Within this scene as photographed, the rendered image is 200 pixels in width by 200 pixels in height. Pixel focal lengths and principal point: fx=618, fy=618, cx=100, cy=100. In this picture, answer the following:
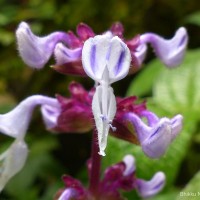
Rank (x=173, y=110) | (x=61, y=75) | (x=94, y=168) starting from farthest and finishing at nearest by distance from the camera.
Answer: (x=61, y=75), (x=173, y=110), (x=94, y=168)

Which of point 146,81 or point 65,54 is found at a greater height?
point 65,54

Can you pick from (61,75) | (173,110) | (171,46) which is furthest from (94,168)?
(61,75)

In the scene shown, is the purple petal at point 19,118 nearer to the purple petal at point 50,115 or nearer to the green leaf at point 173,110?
the purple petal at point 50,115

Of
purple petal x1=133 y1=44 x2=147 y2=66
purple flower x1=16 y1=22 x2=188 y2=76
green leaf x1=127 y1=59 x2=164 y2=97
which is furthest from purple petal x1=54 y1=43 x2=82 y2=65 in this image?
green leaf x1=127 y1=59 x2=164 y2=97

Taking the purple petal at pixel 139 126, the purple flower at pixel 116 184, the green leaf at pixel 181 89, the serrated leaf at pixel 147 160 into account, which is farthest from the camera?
A: the green leaf at pixel 181 89

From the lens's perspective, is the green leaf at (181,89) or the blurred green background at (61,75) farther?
the blurred green background at (61,75)

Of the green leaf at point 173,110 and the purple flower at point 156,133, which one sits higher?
the purple flower at point 156,133

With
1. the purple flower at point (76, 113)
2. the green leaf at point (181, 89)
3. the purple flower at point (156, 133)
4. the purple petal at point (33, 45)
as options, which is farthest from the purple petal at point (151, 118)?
the green leaf at point (181, 89)

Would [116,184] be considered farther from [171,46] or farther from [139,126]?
[171,46]
